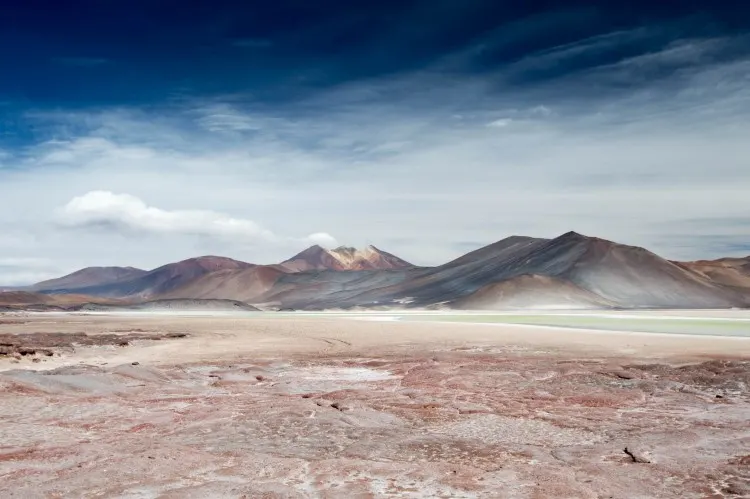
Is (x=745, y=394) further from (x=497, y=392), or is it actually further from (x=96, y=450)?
(x=96, y=450)

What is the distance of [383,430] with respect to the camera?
11.4 meters

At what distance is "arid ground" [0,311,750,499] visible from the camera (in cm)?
823

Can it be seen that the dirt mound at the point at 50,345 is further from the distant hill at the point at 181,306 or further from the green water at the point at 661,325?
the distant hill at the point at 181,306

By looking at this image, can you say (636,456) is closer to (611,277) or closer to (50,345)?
(50,345)

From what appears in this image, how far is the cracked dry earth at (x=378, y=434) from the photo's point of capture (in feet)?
26.9

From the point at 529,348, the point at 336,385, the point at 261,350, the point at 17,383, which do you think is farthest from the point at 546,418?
the point at 261,350

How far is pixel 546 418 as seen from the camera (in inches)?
490

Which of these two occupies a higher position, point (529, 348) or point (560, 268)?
point (560, 268)

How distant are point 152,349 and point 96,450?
2141cm

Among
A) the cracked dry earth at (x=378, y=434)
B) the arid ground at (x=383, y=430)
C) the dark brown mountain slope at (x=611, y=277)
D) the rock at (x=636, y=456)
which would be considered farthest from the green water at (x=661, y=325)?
the dark brown mountain slope at (x=611, y=277)

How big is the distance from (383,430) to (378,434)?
0.31 meters

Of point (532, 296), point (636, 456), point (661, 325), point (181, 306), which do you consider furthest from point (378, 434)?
point (181, 306)

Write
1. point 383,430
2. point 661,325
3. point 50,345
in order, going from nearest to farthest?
1. point 383,430
2. point 50,345
3. point 661,325

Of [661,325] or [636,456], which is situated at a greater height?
[661,325]
